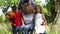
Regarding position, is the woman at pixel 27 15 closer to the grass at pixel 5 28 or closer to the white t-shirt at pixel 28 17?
the white t-shirt at pixel 28 17

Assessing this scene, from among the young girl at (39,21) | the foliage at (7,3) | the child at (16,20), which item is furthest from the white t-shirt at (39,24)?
the foliage at (7,3)

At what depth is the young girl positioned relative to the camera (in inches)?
91.1

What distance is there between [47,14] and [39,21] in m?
0.12

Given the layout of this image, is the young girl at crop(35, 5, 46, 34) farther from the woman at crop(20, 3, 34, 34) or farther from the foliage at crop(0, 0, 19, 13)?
the foliage at crop(0, 0, 19, 13)

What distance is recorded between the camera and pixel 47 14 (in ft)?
7.77

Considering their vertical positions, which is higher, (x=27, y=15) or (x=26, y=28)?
(x=27, y=15)

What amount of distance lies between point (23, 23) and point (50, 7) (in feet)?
1.13

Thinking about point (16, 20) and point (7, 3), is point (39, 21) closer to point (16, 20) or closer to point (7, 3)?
point (16, 20)

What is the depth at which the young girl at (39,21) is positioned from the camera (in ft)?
7.59

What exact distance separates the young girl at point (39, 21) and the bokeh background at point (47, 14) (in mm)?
46

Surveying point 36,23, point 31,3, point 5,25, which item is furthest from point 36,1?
point 5,25

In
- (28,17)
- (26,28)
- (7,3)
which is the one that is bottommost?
(26,28)

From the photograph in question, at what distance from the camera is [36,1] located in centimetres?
232

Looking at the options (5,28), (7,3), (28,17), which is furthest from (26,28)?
(7,3)
